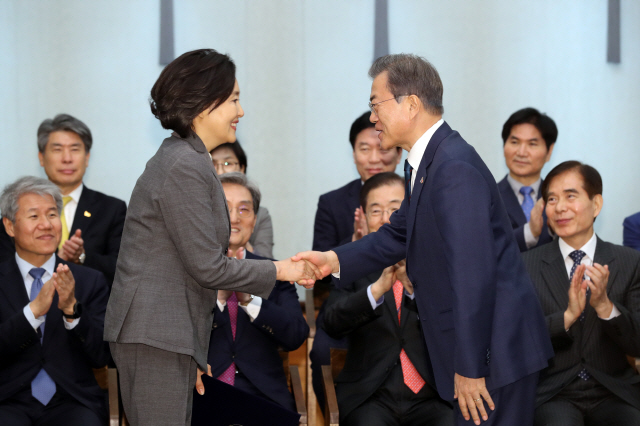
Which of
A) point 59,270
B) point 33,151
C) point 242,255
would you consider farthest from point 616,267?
point 33,151

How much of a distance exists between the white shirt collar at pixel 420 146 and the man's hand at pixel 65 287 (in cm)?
140

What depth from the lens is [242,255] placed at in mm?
3166

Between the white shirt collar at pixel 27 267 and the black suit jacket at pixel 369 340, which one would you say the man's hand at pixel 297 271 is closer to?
the black suit jacket at pixel 369 340

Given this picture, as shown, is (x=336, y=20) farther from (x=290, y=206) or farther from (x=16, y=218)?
(x=16, y=218)

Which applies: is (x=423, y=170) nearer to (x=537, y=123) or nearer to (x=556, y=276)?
(x=556, y=276)

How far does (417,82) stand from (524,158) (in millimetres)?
2047

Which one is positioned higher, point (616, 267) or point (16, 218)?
point (16, 218)

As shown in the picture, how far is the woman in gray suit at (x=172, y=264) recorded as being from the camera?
2021 millimetres

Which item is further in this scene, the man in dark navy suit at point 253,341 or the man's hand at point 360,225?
the man's hand at point 360,225

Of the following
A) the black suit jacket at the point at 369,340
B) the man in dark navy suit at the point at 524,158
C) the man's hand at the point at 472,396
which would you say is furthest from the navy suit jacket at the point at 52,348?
the man in dark navy suit at the point at 524,158

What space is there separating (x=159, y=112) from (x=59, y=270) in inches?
39.4

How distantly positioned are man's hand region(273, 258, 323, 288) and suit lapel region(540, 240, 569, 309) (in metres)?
1.12

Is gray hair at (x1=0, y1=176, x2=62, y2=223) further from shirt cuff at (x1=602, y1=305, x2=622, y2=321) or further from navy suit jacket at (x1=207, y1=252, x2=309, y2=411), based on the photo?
shirt cuff at (x1=602, y1=305, x2=622, y2=321)

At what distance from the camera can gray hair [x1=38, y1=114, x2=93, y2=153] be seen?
4176 millimetres
